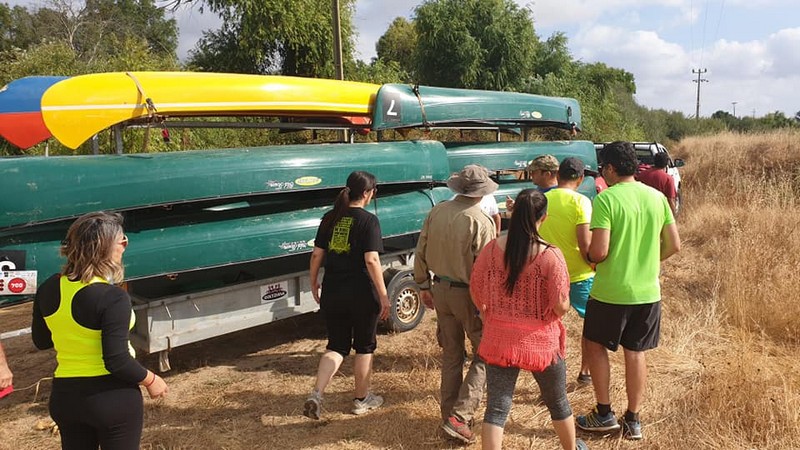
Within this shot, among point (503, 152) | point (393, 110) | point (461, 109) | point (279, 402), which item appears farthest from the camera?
point (503, 152)

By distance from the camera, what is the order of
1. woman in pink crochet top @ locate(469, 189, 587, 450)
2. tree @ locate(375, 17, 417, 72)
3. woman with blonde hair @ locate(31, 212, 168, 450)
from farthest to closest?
1. tree @ locate(375, 17, 417, 72)
2. woman in pink crochet top @ locate(469, 189, 587, 450)
3. woman with blonde hair @ locate(31, 212, 168, 450)

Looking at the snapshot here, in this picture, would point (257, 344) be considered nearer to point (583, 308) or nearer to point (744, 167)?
point (583, 308)

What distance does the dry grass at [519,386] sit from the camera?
3564 mm

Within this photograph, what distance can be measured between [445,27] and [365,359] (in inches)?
710

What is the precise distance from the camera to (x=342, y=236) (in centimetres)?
376

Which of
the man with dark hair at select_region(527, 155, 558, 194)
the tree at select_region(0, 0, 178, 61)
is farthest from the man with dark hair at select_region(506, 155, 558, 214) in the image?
the tree at select_region(0, 0, 178, 61)

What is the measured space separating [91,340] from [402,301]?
3.68 meters

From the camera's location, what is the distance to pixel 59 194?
12.9 feet

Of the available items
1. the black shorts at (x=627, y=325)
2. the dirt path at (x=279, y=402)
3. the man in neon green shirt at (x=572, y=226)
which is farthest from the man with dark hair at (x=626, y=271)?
the dirt path at (x=279, y=402)

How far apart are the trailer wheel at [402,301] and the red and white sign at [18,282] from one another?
2934mm

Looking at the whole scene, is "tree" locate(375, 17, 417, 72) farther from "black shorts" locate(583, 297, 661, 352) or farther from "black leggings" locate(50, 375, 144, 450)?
"black leggings" locate(50, 375, 144, 450)

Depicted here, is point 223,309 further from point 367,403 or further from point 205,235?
point 367,403

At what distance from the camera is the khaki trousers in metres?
3.49

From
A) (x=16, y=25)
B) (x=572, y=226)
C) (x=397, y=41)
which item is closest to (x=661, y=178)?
(x=572, y=226)
